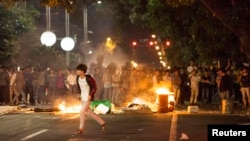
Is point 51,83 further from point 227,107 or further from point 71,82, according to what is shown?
point 227,107

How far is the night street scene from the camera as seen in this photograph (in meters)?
14.7

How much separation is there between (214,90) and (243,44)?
16.9 metres

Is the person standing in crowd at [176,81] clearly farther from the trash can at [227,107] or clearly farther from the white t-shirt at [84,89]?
the white t-shirt at [84,89]

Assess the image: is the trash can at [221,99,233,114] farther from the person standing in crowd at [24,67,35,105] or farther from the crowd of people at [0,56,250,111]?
the person standing in crowd at [24,67,35,105]

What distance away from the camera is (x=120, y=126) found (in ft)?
55.7

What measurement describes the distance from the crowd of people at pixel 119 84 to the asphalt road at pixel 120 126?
4.51 m

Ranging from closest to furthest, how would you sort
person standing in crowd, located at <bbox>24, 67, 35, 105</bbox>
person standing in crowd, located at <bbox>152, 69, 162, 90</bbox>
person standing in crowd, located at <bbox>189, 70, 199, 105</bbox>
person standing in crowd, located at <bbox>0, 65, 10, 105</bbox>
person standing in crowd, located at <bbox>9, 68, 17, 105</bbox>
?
person standing in crowd, located at <bbox>189, 70, 199, 105</bbox> < person standing in crowd, located at <bbox>152, 69, 162, 90</bbox> < person standing in crowd, located at <bbox>9, 68, 17, 105</bbox> < person standing in crowd, located at <bbox>0, 65, 10, 105</bbox> < person standing in crowd, located at <bbox>24, 67, 35, 105</bbox>

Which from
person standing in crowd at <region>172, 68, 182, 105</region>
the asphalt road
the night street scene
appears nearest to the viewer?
the asphalt road

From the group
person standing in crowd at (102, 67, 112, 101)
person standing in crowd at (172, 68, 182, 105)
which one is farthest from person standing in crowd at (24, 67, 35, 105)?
person standing in crowd at (172, 68, 182, 105)

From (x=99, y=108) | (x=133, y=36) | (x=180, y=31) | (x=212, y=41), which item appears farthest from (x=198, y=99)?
(x=133, y=36)

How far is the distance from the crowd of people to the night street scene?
50 millimetres

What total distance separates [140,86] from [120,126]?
35.3 ft

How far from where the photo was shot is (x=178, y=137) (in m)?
14.3

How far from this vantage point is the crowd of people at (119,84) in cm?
2680
